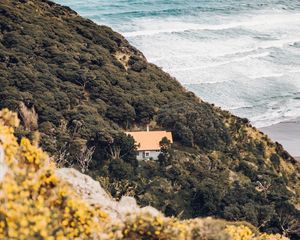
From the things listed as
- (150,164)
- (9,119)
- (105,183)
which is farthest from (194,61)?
(9,119)

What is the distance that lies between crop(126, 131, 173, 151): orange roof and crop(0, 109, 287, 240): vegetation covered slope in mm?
27208

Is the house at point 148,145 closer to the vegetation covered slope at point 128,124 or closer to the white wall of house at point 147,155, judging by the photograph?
the white wall of house at point 147,155

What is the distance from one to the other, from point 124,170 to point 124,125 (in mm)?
9628

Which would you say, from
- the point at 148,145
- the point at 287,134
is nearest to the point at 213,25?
the point at 287,134

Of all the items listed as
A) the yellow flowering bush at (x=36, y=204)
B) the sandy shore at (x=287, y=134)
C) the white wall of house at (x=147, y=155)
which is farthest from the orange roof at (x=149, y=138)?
the yellow flowering bush at (x=36, y=204)

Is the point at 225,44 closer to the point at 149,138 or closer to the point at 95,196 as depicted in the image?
the point at 149,138

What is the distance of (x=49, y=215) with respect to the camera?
7.59 m

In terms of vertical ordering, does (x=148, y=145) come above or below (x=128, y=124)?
below

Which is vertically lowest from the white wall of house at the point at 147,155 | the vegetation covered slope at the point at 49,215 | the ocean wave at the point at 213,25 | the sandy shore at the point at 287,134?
the sandy shore at the point at 287,134

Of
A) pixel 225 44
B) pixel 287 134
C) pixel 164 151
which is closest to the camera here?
pixel 164 151

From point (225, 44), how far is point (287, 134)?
40.2 m

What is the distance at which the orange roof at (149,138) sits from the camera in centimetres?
3734

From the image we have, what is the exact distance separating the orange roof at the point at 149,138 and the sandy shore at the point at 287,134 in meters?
18.1

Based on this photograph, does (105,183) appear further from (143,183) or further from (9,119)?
(9,119)
